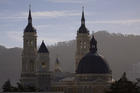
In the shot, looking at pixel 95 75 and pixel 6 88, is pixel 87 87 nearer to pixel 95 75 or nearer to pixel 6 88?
pixel 95 75

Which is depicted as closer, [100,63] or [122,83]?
[122,83]

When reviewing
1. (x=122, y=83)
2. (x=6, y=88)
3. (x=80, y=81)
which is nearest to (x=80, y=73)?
(x=80, y=81)

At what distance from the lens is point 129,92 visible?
141000 mm

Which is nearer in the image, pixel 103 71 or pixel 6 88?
pixel 6 88

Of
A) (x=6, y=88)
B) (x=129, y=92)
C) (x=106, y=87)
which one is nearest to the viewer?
(x=129, y=92)

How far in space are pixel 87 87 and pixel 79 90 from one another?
8.23ft

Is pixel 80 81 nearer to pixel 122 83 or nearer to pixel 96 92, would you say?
pixel 96 92

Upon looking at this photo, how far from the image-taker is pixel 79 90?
19875 centimetres

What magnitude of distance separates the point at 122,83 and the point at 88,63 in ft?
186

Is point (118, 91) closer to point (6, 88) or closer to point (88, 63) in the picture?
point (6, 88)

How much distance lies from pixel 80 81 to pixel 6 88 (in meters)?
30.2

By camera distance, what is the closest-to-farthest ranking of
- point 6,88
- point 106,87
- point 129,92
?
1. point 129,92
2. point 6,88
3. point 106,87

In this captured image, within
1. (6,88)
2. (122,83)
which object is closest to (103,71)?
(6,88)

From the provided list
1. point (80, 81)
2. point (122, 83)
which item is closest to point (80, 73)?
point (80, 81)
